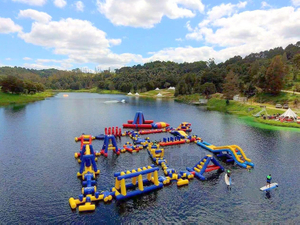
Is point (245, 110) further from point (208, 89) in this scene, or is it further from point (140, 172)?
point (140, 172)

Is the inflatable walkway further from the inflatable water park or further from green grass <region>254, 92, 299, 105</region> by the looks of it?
green grass <region>254, 92, 299, 105</region>

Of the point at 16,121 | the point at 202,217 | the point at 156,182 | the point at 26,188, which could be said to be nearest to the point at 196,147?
the point at 156,182

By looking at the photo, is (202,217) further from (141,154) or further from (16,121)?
(16,121)

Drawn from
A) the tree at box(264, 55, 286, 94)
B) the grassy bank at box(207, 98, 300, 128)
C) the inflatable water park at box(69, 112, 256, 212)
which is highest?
the tree at box(264, 55, 286, 94)

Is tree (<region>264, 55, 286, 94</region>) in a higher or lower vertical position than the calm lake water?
higher

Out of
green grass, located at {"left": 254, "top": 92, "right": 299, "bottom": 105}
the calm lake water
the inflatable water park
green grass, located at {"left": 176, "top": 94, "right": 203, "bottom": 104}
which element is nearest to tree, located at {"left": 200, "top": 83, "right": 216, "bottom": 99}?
green grass, located at {"left": 176, "top": 94, "right": 203, "bottom": 104}

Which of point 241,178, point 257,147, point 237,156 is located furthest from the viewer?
point 257,147

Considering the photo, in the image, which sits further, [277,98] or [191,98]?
[191,98]

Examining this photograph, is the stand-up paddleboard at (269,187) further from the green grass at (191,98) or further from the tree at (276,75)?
the green grass at (191,98)

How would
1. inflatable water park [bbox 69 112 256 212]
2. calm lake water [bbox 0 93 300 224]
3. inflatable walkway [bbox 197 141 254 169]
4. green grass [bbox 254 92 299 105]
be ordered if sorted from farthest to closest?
green grass [bbox 254 92 299 105], inflatable walkway [bbox 197 141 254 169], inflatable water park [bbox 69 112 256 212], calm lake water [bbox 0 93 300 224]

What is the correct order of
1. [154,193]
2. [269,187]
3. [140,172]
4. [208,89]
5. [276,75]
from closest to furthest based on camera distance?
[154,193], [140,172], [269,187], [276,75], [208,89]


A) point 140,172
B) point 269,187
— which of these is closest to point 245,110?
point 269,187
